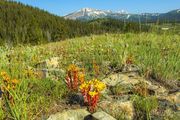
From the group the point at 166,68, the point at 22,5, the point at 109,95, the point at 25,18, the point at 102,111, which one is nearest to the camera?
the point at 102,111

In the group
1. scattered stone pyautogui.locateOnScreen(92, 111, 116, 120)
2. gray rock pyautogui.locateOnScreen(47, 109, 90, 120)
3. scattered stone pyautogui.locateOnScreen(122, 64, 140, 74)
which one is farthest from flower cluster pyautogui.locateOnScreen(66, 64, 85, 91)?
scattered stone pyautogui.locateOnScreen(122, 64, 140, 74)

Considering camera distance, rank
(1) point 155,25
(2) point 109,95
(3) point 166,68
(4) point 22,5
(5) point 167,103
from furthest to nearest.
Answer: (4) point 22,5 → (1) point 155,25 → (3) point 166,68 → (2) point 109,95 → (5) point 167,103

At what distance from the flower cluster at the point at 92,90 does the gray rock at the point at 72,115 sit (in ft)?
0.43

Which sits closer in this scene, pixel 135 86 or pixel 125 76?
pixel 135 86

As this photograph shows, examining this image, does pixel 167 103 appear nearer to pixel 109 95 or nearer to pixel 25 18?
pixel 109 95

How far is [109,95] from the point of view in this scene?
6277mm

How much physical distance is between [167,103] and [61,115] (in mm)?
1758

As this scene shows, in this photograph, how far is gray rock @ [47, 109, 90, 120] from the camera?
5.33 metres

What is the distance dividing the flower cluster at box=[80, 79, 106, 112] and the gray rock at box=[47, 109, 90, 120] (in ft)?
0.43

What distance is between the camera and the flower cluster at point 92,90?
5.17 metres

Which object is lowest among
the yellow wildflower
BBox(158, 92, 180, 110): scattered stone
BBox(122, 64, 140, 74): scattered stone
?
BBox(158, 92, 180, 110): scattered stone

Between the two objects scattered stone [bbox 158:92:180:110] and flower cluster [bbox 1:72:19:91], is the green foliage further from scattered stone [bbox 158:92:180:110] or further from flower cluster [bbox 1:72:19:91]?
flower cluster [bbox 1:72:19:91]

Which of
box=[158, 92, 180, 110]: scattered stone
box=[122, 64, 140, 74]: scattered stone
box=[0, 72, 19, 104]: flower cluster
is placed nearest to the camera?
box=[0, 72, 19, 104]: flower cluster

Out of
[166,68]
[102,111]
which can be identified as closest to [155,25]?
[166,68]
